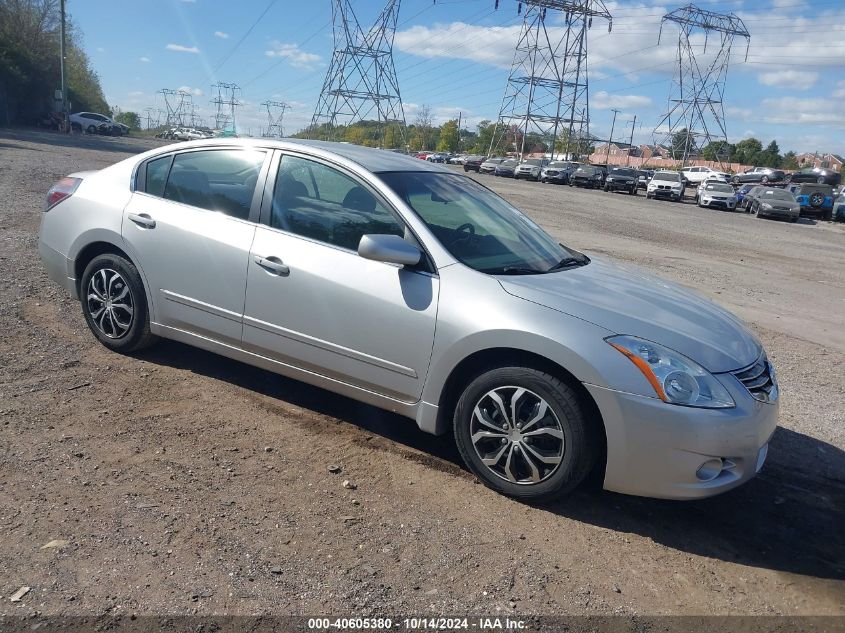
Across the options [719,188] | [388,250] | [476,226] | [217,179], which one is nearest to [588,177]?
[719,188]

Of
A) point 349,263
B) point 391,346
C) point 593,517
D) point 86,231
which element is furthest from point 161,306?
point 593,517

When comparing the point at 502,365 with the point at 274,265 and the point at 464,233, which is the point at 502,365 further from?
the point at 274,265

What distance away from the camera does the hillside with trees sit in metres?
53.7

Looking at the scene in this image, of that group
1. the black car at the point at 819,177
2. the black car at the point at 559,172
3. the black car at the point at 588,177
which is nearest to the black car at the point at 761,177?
the black car at the point at 819,177

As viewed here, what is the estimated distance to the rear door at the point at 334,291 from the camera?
3.83m

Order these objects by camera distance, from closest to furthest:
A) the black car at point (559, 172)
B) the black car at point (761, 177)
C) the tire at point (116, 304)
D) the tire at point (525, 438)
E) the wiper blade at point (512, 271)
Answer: the tire at point (525, 438) < the wiper blade at point (512, 271) < the tire at point (116, 304) < the black car at point (559, 172) < the black car at point (761, 177)

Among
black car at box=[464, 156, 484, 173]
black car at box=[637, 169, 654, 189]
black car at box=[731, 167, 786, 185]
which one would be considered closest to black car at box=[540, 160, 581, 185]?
black car at box=[637, 169, 654, 189]

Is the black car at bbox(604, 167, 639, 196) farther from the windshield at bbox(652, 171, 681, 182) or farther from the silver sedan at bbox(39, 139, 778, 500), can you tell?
the silver sedan at bbox(39, 139, 778, 500)

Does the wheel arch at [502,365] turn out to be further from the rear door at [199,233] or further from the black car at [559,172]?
the black car at [559,172]

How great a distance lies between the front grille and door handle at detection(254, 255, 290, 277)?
249cm

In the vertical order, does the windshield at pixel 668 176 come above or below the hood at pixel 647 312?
above

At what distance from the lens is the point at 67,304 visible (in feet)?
20.5

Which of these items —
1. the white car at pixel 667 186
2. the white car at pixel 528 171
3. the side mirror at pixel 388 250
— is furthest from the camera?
the white car at pixel 528 171

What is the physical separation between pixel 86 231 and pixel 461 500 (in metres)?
3.32
